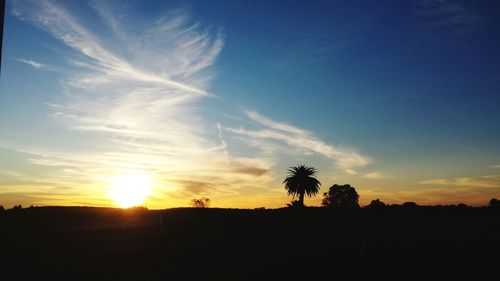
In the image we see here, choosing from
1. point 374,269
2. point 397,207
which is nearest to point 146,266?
point 374,269

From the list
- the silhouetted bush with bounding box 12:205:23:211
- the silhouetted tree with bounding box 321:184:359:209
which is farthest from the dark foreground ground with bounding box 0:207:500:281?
the silhouetted tree with bounding box 321:184:359:209

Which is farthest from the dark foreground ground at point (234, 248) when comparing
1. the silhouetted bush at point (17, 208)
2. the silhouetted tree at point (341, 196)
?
the silhouetted tree at point (341, 196)

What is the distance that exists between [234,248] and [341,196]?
9840 centimetres

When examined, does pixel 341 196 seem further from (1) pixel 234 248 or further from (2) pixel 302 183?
(1) pixel 234 248

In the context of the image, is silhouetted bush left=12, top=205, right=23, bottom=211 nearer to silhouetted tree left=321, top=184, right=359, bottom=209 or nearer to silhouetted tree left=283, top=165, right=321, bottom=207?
silhouetted tree left=283, top=165, right=321, bottom=207

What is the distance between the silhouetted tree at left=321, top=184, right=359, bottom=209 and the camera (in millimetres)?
115062

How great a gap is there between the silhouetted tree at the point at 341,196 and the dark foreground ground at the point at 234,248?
254 ft

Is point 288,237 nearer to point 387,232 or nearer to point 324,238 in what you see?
point 324,238

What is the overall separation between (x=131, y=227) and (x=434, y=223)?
26786 mm

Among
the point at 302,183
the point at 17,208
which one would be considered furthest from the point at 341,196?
the point at 17,208

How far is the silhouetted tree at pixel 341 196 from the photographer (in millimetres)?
115062

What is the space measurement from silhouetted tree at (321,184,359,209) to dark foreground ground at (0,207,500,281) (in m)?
77.4

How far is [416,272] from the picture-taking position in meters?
16.0

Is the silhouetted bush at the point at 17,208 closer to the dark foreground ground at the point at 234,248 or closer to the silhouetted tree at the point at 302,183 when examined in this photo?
the dark foreground ground at the point at 234,248
